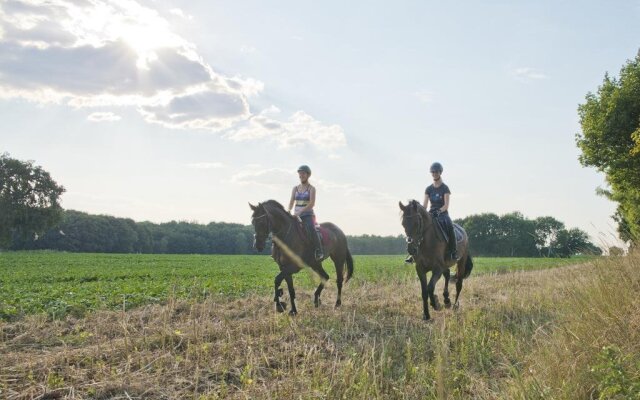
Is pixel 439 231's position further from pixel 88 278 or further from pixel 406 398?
pixel 88 278

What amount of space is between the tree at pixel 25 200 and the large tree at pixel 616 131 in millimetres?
68689

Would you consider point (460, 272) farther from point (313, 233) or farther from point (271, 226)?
point (271, 226)

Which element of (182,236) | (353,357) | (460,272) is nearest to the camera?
(353,357)

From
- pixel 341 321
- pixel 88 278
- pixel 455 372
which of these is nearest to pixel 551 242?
pixel 341 321

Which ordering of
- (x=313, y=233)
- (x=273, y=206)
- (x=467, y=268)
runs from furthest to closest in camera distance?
(x=467, y=268) < (x=313, y=233) < (x=273, y=206)

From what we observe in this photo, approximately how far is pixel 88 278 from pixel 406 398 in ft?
78.5

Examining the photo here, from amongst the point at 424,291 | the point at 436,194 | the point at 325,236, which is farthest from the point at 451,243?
the point at 325,236

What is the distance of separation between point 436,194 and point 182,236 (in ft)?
349

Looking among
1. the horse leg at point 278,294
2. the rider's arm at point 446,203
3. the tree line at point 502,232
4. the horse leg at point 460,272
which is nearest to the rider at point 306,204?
the horse leg at point 278,294

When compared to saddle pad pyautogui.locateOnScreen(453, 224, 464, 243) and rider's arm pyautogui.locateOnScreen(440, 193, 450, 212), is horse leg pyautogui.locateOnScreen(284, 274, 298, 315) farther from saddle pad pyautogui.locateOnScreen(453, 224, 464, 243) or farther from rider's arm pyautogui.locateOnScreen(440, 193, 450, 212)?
saddle pad pyautogui.locateOnScreen(453, 224, 464, 243)

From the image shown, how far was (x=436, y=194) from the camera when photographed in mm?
12031

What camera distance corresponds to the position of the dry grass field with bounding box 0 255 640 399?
5.29 meters

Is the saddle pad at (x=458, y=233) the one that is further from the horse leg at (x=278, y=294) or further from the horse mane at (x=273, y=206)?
the horse leg at (x=278, y=294)

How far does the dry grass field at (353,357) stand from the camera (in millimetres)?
5289
